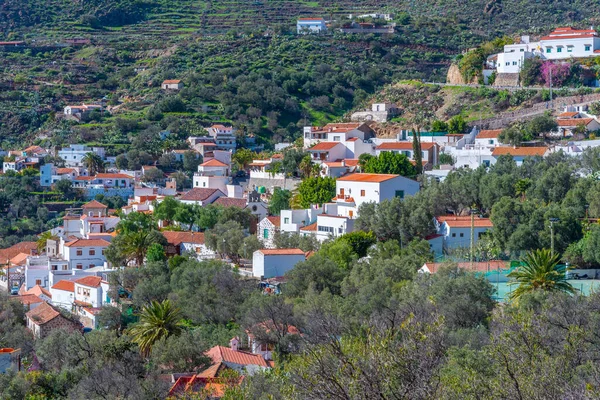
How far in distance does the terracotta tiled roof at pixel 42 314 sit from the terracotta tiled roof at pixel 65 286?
3511 millimetres

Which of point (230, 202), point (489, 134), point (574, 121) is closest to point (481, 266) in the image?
point (489, 134)

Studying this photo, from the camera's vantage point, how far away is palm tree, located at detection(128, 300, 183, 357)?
37688 mm

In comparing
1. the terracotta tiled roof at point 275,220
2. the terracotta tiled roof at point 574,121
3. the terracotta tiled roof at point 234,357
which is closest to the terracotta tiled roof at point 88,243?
the terracotta tiled roof at point 275,220

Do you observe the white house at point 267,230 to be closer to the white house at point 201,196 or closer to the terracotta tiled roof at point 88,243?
the white house at point 201,196

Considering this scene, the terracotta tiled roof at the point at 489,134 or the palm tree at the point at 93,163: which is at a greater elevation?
the terracotta tiled roof at the point at 489,134

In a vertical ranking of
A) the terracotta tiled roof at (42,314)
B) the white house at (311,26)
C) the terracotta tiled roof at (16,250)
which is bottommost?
the terracotta tiled roof at (16,250)

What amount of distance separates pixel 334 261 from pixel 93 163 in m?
42.8

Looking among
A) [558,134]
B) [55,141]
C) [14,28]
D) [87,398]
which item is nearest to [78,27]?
[14,28]

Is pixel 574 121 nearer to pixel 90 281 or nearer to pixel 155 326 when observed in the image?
pixel 90 281

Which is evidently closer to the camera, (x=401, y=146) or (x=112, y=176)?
(x=401, y=146)

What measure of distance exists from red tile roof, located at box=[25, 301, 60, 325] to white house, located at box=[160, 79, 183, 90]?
2117 inches

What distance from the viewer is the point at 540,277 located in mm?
33094

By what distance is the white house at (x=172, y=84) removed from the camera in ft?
324

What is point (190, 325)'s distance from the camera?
42.0 m
